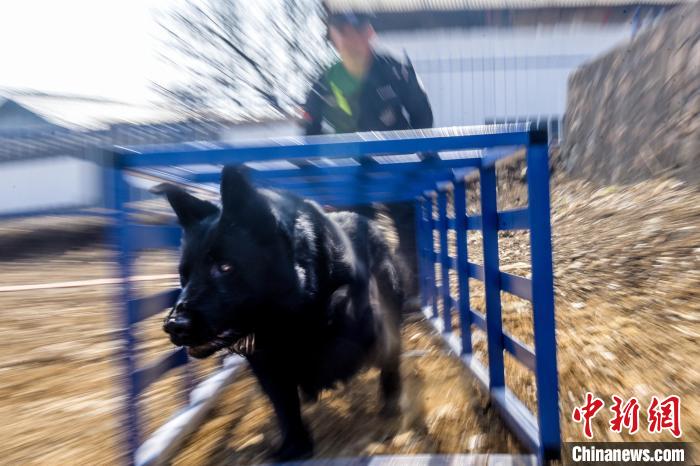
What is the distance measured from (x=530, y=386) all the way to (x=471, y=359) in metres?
0.54

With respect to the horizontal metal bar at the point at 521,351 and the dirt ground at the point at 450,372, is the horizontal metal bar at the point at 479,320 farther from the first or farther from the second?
the horizontal metal bar at the point at 521,351

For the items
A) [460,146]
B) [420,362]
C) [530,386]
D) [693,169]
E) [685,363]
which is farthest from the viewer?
[693,169]

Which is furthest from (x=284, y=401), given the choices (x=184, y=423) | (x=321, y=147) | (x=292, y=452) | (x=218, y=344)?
(x=321, y=147)

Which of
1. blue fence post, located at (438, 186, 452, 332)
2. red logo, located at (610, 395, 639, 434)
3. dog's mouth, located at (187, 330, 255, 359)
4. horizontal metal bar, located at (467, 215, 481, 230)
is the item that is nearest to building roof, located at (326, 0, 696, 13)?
blue fence post, located at (438, 186, 452, 332)

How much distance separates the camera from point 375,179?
310 cm

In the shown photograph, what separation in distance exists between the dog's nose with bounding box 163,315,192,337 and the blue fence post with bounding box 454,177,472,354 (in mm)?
1865

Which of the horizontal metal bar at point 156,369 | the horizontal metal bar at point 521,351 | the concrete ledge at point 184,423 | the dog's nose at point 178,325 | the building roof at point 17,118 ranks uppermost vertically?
the building roof at point 17,118

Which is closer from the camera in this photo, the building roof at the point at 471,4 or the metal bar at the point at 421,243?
the metal bar at the point at 421,243

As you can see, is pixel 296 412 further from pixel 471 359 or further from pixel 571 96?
pixel 571 96

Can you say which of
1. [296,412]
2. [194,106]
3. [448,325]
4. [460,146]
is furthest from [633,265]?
[194,106]

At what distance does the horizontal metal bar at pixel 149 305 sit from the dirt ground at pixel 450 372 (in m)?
0.07

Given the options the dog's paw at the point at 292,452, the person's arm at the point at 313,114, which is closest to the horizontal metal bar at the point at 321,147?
the dog's paw at the point at 292,452

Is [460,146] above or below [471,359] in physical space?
above

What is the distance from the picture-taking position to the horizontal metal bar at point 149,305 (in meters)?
2.09
